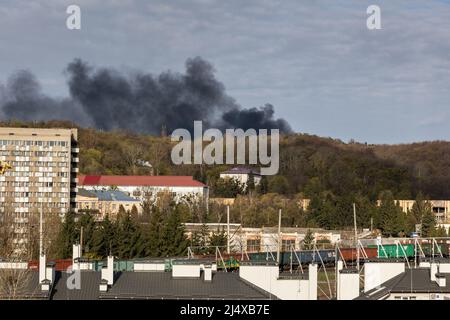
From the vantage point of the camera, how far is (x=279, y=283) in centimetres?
3262

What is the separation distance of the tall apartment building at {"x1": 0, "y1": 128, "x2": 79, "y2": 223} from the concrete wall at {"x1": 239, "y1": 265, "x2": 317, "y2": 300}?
93671mm

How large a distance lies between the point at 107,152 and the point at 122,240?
119266 millimetres

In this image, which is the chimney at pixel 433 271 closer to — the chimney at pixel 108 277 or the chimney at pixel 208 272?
the chimney at pixel 208 272

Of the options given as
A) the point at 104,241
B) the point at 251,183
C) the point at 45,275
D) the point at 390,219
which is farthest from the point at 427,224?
the point at 45,275

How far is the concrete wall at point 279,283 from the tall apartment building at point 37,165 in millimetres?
93671

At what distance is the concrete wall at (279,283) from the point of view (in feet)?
107

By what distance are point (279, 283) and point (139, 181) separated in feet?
416

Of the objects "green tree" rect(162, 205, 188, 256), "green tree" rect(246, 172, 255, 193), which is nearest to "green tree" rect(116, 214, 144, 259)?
"green tree" rect(162, 205, 188, 256)

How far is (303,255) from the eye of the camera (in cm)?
7231

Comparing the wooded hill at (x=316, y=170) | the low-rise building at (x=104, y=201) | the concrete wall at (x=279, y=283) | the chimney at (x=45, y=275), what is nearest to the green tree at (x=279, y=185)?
the wooded hill at (x=316, y=170)

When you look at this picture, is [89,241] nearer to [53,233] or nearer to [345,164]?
[53,233]

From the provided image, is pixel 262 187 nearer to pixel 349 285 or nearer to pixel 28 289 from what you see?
pixel 28 289

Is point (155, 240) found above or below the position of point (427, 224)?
below

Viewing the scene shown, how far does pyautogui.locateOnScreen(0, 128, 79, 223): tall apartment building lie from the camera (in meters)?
126
